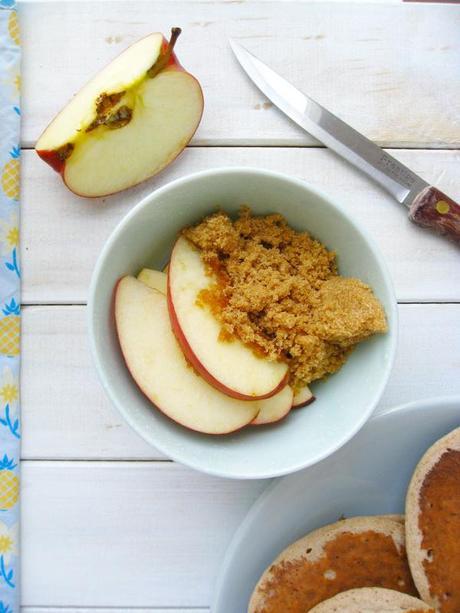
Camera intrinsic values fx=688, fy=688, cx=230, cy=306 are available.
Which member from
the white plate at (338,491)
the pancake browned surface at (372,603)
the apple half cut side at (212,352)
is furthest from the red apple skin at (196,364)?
the pancake browned surface at (372,603)

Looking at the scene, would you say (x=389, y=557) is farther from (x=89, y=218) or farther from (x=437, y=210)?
(x=89, y=218)

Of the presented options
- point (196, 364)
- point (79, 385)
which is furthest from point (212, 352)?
point (79, 385)

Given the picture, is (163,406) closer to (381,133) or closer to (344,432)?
(344,432)

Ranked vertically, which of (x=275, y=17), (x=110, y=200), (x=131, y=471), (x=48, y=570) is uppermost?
(x=275, y=17)

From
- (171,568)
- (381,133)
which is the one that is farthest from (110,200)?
(171,568)

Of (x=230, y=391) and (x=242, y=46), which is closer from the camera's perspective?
(x=230, y=391)

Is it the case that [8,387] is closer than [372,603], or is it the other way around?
[372,603]

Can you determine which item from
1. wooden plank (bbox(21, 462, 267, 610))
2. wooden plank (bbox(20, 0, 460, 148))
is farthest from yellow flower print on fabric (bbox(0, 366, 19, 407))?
wooden plank (bbox(20, 0, 460, 148))
